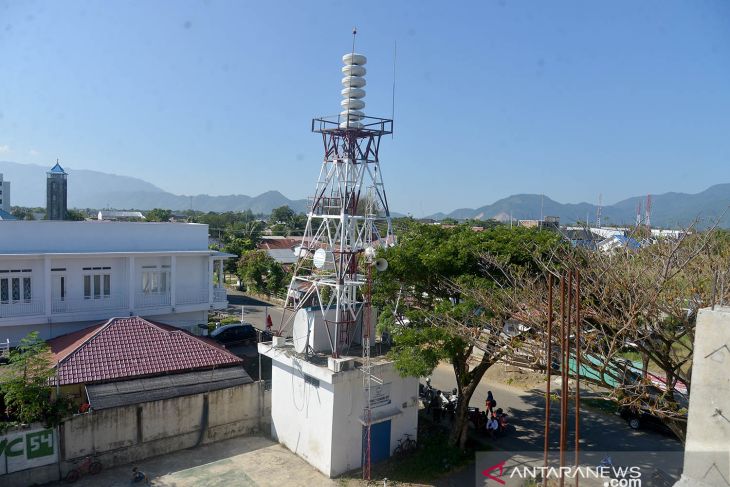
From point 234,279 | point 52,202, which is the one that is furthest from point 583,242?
point 234,279

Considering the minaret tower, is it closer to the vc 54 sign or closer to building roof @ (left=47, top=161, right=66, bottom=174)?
the vc 54 sign

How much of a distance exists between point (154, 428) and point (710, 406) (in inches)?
467

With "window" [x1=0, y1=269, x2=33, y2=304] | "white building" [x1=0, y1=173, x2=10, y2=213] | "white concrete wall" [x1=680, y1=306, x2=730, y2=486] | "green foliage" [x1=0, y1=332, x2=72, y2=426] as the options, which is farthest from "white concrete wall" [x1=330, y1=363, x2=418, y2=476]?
"white building" [x1=0, y1=173, x2=10, y2=213]

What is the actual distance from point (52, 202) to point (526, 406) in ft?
68.5

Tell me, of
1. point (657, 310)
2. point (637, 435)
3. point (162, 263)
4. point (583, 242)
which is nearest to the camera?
point (657, 310)

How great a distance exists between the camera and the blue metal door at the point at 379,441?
12531mm

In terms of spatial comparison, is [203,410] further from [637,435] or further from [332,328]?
[637,435]

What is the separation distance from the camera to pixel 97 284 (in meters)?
17.3

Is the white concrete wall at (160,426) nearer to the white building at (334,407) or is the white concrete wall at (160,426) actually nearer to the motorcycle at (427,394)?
the white building at (334,407)

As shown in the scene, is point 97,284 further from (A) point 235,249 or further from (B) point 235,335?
(A) point 235,249

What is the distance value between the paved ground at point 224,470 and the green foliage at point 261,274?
2068cm

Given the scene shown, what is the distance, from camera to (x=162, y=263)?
730 inches

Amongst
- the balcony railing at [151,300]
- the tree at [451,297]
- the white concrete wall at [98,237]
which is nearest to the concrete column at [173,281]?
the balcony railing at [151,300]

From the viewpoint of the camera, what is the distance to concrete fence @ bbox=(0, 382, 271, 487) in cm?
1133
